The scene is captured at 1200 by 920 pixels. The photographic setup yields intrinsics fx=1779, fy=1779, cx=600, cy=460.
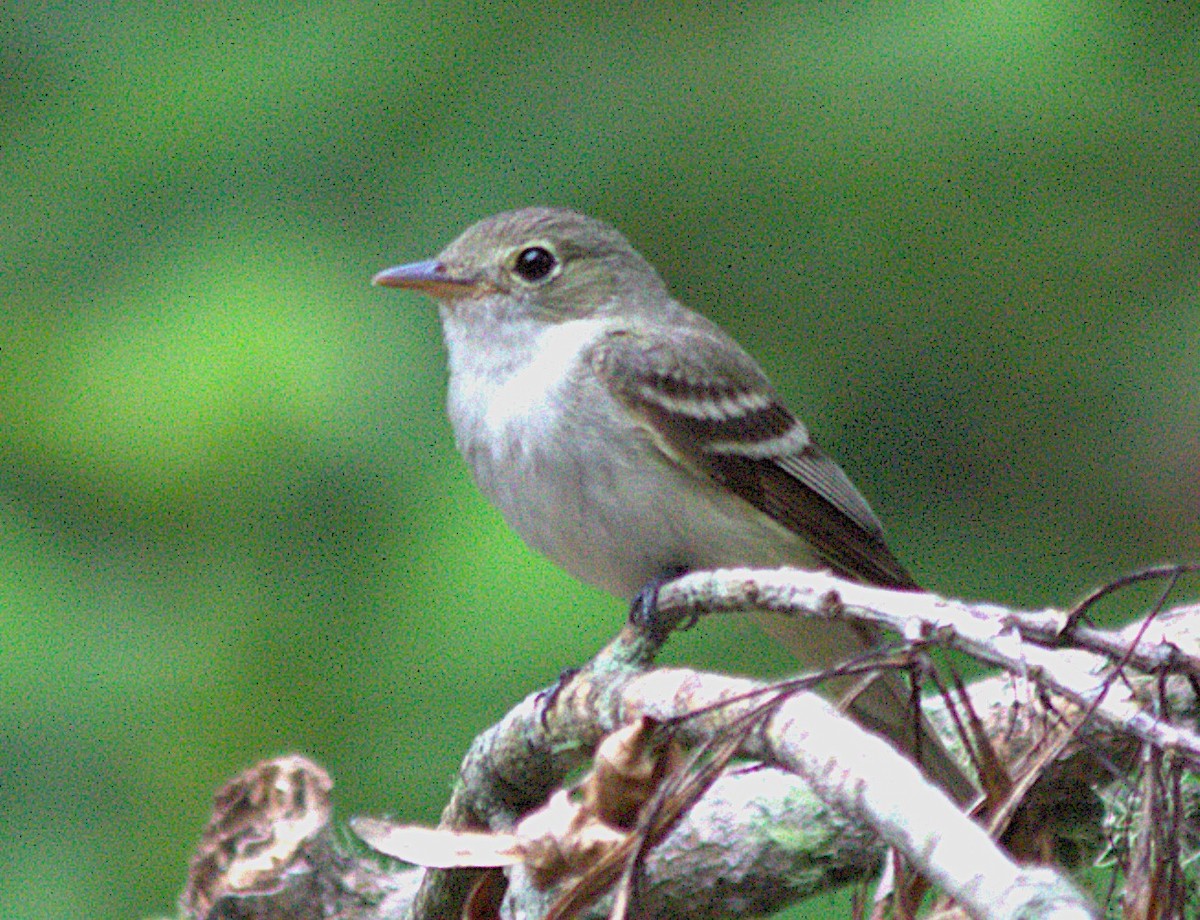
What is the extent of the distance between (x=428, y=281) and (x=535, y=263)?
0.29 meters

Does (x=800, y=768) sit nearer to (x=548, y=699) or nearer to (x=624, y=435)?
(x=548, y=699)

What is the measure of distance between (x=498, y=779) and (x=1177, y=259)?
2.98 metres

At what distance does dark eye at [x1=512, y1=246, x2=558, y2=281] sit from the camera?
4035 mm

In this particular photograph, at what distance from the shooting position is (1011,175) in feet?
16.4

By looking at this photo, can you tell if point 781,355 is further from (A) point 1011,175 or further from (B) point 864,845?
(B) point 864,845

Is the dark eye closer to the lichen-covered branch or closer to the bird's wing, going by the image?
the bird's wing

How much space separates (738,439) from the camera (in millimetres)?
3791

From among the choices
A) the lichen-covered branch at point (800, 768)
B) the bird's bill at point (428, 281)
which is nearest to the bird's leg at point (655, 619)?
the lichen-covered branch at point (800, 768)

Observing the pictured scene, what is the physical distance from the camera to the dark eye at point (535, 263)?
4.04 m

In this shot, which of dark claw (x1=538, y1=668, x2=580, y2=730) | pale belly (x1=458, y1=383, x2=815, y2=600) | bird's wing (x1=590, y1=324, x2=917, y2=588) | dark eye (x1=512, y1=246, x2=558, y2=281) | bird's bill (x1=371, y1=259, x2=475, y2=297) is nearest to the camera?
dark claw (x1=538, y1=668, x2=580, y2=730)

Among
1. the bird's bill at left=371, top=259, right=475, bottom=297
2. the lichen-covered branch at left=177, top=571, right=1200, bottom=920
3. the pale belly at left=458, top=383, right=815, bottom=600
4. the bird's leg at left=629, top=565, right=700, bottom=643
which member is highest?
the bird's bill at left=371, top=259, right=475, bottom=297

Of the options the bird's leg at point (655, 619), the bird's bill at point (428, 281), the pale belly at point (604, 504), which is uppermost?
the bird's bill at point (428, 281)

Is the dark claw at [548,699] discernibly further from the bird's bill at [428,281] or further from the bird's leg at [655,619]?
the bird's bill at [428,281]

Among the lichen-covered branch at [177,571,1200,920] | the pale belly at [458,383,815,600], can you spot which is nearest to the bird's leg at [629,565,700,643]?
the lichen-covered branch at [177,571,1200,920]
